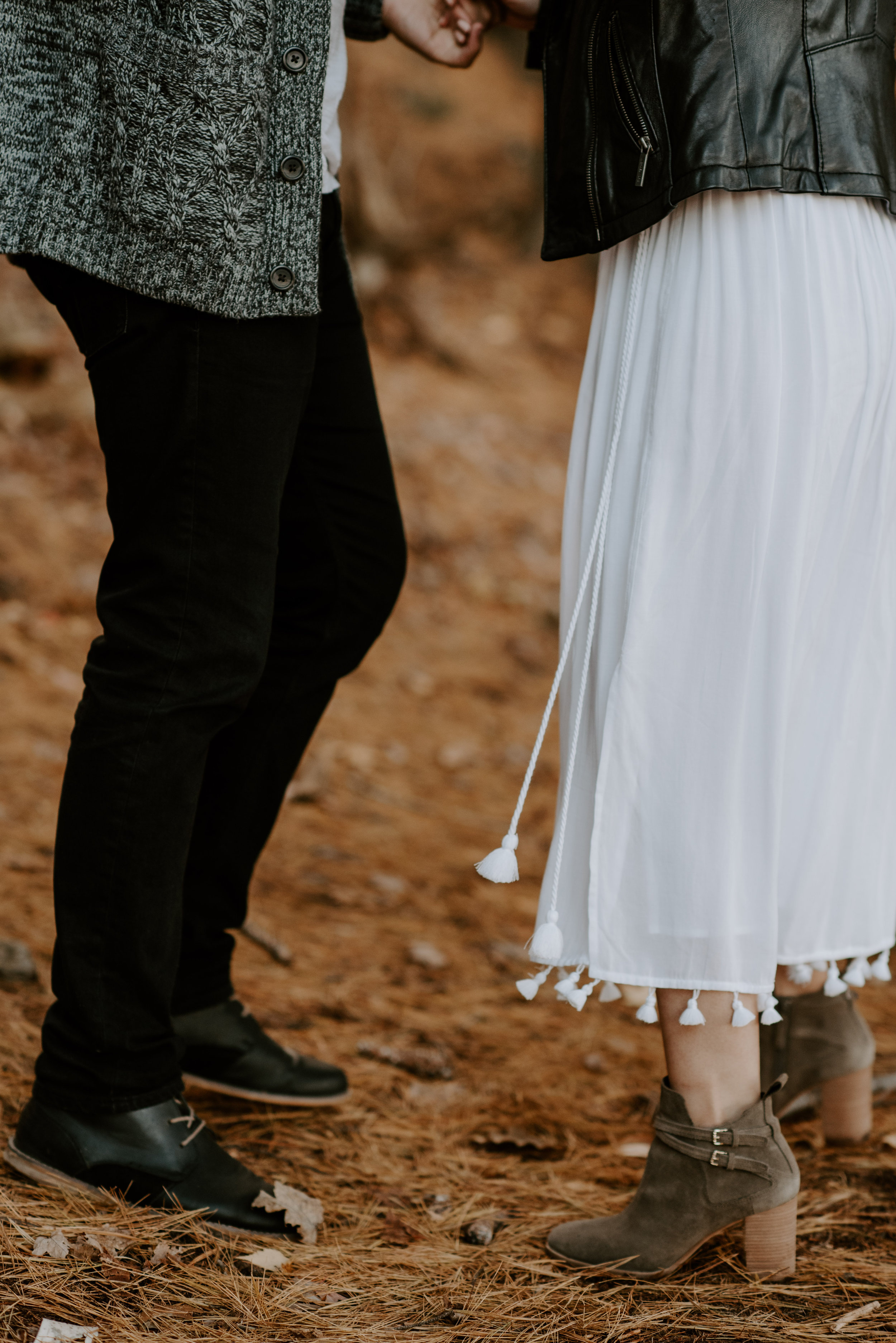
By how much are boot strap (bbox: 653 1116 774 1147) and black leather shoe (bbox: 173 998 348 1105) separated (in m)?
0.65

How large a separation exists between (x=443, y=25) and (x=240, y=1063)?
1.59 meters

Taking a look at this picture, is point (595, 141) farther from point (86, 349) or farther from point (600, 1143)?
point (600, 1143)

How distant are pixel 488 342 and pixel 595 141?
550 cm

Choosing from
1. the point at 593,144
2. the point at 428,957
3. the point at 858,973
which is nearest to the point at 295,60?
the point at 593,144

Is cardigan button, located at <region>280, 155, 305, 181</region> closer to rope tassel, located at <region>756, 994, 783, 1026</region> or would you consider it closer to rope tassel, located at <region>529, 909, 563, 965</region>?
rope tassel, located at <region>529, 909, 563, 965</region>

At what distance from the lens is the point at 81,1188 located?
1.44m

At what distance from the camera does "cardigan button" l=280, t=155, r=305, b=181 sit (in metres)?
1.32

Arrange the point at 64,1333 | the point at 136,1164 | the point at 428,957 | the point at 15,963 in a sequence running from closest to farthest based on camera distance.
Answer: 1. the point at 64,1333
2. the point at 136,1164
3. the point at 15,963
4. the point at 428,957

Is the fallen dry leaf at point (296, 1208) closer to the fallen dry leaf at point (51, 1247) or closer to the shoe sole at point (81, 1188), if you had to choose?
the shoe sole at point (81, 1188)

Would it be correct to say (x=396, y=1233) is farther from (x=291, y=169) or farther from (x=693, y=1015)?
(x=291, y=169)

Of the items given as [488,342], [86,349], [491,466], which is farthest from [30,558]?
[488,342]

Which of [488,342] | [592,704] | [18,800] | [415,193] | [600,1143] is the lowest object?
[600,1143]

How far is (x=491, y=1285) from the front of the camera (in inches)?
53.4

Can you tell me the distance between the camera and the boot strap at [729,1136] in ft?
4.46
